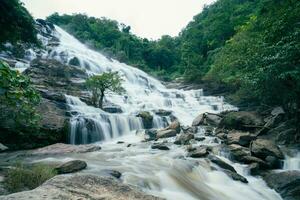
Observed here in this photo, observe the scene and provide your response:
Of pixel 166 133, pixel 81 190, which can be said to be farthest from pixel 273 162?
pixel 81 190

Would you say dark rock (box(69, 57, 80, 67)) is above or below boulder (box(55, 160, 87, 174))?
above

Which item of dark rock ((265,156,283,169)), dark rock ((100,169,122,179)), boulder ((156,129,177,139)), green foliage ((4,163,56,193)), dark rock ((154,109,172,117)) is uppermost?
dark rock ((154,109,172,117))

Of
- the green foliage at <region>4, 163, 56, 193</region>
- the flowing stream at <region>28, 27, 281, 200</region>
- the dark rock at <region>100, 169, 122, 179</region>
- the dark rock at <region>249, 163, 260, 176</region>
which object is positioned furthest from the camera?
the dark rock at <region>249, 163, 260, 176</region>

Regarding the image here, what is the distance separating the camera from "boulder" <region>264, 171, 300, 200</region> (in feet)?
30.4

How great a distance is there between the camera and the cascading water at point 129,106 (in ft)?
56.6

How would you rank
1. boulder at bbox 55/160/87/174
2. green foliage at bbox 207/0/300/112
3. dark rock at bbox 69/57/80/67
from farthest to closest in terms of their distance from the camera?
dark rock at bbox 69/57/80/67 < green foliage at bbox 207/0/300/112 < boulder at bbox 55/160/87/174

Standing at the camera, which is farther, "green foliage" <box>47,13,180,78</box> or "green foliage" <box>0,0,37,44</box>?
"green foliage" <box>47,13,180,78</box>

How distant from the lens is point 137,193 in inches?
197

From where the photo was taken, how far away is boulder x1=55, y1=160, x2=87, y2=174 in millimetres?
8289

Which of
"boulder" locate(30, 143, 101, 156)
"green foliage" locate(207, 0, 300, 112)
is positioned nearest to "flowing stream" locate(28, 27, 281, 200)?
"boulder" locate(30, 143, 101, 156)

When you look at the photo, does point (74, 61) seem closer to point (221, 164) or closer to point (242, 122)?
point (242, 122)

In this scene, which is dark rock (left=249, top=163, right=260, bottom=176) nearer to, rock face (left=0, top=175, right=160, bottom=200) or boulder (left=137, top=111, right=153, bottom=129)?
rock face (left=0, top=175, right=160, bottom=200)

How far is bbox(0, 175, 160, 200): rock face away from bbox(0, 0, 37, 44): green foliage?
30.4 feet

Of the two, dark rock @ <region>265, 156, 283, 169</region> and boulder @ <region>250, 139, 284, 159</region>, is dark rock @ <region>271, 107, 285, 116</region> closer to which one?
boulder @ <region>250, 139, 284, 159</region>
